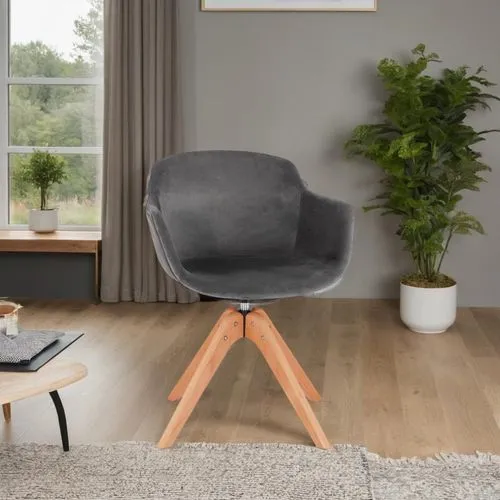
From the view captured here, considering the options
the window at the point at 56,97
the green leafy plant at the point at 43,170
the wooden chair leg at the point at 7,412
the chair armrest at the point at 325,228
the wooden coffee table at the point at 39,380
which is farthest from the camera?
the window at the point at 56,97

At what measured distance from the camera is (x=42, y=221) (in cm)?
466

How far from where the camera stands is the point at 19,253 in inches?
179

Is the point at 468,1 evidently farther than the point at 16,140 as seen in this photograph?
No

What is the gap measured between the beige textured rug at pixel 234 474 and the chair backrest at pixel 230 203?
845mm

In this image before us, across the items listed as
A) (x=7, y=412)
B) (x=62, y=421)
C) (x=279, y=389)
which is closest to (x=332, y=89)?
(x=279, y=389)

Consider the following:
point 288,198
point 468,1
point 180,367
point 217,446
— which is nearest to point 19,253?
point 180,367

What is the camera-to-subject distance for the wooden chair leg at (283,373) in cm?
258

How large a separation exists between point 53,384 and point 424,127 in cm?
238

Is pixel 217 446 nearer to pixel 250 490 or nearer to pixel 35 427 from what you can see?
pixel 250 490

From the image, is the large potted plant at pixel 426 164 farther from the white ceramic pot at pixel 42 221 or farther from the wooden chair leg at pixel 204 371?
the white ceramic pot at pixel 42 221

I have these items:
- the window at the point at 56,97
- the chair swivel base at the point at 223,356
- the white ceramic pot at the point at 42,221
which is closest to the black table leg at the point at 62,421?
the chair swivel base at the point at 223,356

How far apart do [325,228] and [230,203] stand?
40 cm

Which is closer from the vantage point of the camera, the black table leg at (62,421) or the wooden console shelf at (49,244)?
the black table leg at (62,421)

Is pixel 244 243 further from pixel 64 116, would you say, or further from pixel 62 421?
pixel 64 116
